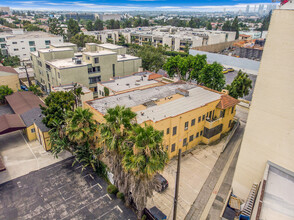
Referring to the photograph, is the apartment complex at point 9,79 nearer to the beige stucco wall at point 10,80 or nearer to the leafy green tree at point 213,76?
the beige stucco wall at point 10,80

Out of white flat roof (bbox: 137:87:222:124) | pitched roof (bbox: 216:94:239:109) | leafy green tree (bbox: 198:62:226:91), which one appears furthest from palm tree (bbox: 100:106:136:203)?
leafy green tree (bbox: 198:62:226:91)

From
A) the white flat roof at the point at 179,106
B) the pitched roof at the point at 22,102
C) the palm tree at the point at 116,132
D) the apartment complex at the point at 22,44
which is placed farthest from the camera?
the apartment complex at the point at 22,44

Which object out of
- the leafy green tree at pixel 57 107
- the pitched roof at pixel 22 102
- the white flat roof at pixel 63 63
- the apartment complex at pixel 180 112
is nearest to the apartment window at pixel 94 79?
the white flat roof at pixel 63 63

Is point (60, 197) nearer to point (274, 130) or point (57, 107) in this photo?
point (57, 107)

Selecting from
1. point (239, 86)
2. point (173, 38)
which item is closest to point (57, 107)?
point (239, 86)

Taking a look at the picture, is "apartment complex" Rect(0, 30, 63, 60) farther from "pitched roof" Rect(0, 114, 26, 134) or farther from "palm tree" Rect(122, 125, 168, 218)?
"palm tree" Rect(122, 125, 168, 218)
